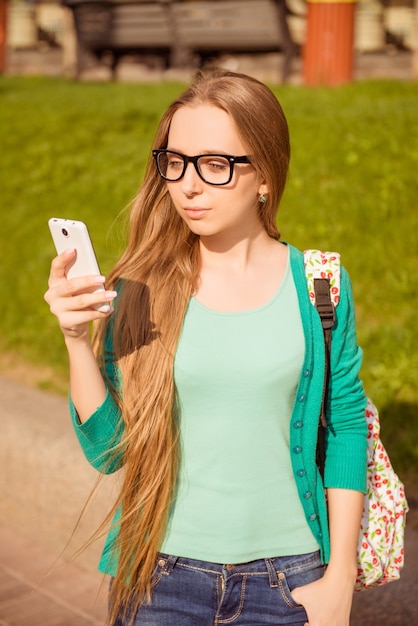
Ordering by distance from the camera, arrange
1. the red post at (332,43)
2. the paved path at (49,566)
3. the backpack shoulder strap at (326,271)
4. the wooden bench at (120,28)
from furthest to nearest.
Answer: the wooden bench at (120,28)
the red post at (332,43)
the paved path at (49,566)
the backpack shoulder strap at (326,271)

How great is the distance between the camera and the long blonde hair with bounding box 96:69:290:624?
2156 mm

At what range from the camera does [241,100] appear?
2.15 meters

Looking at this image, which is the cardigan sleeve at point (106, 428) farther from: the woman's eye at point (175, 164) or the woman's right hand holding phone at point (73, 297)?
the woman's eye at point (175, 164)

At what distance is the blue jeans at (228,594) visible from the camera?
213cm

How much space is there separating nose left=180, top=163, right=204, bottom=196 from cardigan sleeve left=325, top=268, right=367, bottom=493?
414mm

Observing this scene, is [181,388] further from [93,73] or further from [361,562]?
[93,73]

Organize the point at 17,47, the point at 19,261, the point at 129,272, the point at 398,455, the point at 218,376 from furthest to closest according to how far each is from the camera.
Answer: the point at 17,47 < the point at 19,261 < the point at 398,455 < the point at 129,272 < the point at 218,376

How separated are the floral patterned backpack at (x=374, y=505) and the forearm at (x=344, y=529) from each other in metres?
0.10

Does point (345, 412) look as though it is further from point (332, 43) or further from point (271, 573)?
→ point (332, 43)

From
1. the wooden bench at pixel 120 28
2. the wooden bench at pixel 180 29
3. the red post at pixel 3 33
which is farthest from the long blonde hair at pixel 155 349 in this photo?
the red post at pixel 3 33

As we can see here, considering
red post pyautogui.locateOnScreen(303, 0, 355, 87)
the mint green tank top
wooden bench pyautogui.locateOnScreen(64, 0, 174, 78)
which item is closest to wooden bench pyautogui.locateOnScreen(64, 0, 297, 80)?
wooden bench pyautogui.locateOnScreen(64, 0, 174, 78)

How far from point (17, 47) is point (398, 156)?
16291 mm

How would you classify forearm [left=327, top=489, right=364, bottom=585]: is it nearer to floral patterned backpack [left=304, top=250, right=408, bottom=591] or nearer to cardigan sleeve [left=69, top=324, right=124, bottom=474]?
floral patterned backpack [left=304, top=250, right=408, bottom=591]

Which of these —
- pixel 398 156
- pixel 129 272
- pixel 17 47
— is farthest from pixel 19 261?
pixel 17 47
